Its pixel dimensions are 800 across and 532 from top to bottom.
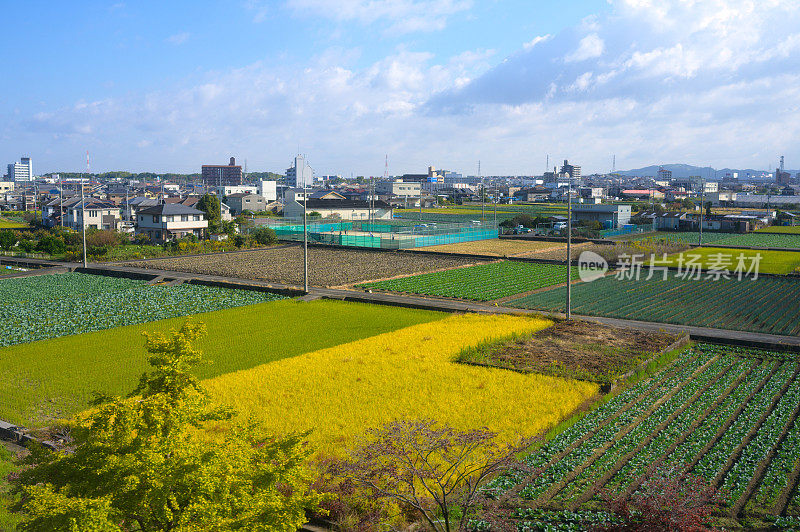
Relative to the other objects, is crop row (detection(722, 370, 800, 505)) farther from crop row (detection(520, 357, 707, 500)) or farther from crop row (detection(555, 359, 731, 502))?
crop row (detection(520, 357, 707, 500))

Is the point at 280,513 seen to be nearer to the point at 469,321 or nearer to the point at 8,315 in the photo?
the point at 469,321

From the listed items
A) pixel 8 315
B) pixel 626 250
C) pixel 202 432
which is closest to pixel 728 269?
pixel 626 250

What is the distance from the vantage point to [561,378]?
21375 mm

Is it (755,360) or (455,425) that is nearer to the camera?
(455,425)

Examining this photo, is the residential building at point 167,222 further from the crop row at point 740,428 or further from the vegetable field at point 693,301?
the crop row at point 740,428

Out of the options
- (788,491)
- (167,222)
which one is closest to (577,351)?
(788,491)

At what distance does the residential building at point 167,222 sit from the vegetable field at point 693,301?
130ft

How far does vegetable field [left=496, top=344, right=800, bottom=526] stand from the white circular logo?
2352 cm

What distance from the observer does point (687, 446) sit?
1562 cm

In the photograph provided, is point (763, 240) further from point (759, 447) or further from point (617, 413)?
point (759, 447)

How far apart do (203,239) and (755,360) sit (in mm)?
53739

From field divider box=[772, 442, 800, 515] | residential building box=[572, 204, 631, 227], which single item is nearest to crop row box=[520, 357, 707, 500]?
field divider box=[772, 442, 800, 515]

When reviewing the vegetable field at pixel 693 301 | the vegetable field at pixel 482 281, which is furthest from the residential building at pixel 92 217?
the vegetable field at pixel 693 301

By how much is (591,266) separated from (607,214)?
37979 millimetres
